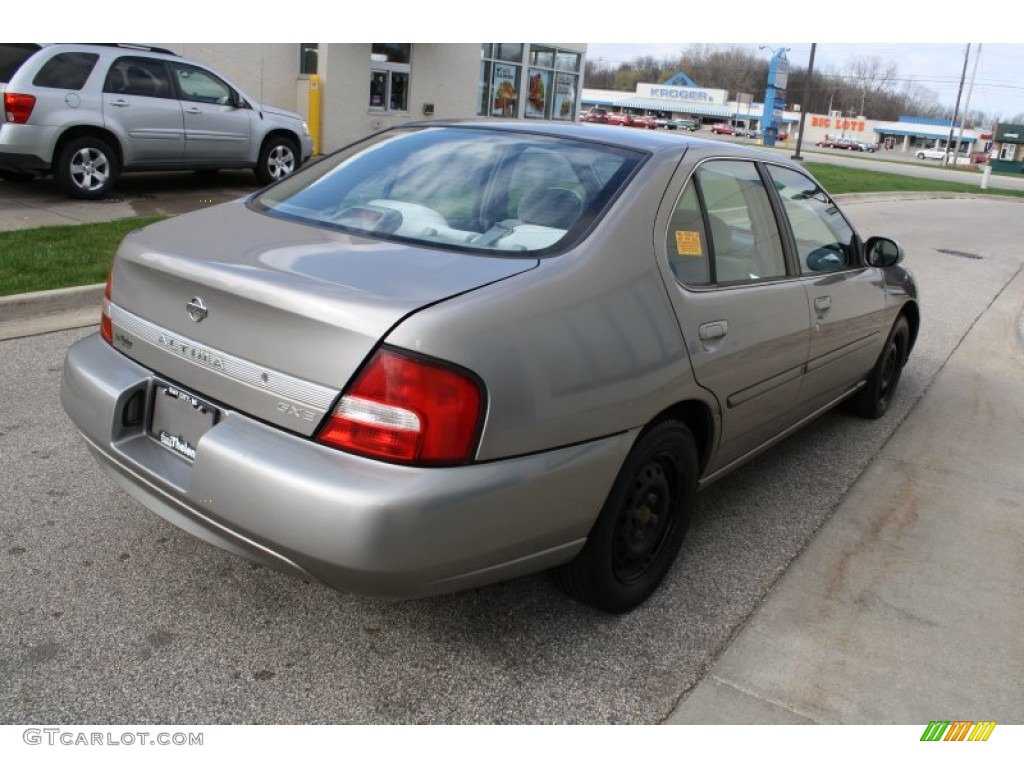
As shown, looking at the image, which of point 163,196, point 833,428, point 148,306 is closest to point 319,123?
point 163,196

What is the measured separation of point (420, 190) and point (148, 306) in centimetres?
101

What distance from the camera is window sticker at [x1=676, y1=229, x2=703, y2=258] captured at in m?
3.09

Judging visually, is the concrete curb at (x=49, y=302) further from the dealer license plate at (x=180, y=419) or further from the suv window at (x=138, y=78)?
the suv window at (x=138, y=78)

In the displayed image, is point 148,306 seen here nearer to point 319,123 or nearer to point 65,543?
point 65,543

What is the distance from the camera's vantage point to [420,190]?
10.4 feet

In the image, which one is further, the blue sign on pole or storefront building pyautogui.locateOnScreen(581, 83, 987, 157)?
storefront building pyautogui.locateOnScreen(581, 83, 987, 157)

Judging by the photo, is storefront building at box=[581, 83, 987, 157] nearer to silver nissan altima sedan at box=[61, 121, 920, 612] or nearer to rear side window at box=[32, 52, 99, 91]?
rear side window at box=[32, 52, 99, 91]

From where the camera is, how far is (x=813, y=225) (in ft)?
13.8

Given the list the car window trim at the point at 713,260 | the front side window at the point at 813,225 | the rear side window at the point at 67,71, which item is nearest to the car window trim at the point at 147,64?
the rear side window at the point at 67,71

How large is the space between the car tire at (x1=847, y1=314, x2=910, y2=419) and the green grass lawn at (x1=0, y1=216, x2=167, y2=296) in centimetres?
548

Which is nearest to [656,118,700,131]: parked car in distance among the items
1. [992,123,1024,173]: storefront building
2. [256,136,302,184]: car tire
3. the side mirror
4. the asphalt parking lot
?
[992,123,1024,173]: storefront building

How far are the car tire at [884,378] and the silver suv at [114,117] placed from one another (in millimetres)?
8849

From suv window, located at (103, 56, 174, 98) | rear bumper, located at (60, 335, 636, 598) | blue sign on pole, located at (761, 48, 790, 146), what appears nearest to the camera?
rear bumper, located at (60, 335, 636, 598)

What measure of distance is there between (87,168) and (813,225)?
8.93m
